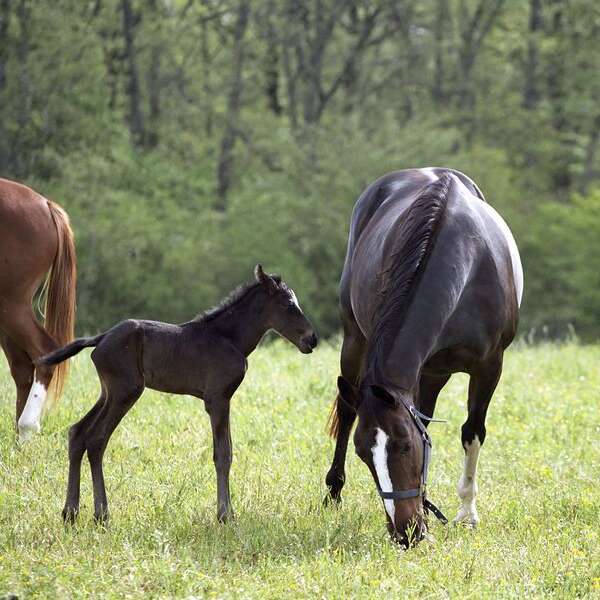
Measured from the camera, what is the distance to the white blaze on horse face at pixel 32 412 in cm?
662

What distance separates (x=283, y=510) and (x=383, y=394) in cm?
136

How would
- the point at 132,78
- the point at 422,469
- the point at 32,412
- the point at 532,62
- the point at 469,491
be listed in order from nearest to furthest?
the point at 422,469
the point at 469,491
the point at 32,412
the point at 132,78
the point at 532,62

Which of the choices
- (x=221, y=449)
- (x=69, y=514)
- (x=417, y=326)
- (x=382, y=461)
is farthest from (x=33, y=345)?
(x=382, y=461)

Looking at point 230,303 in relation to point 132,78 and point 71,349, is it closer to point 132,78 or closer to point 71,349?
point 71,349

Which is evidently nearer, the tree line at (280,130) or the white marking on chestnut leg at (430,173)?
the white marking on chestnut leg at (430,173)

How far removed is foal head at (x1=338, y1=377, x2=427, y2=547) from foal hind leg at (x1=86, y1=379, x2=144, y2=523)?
1.15m

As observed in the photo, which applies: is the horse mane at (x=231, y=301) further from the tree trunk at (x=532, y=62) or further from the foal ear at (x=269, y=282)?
the tree trunk at (x=532, y=62)

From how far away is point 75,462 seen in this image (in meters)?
5.00

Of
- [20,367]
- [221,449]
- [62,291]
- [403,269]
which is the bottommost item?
[20,367]

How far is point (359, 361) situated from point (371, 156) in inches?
871

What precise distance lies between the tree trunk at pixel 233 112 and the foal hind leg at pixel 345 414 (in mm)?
22721

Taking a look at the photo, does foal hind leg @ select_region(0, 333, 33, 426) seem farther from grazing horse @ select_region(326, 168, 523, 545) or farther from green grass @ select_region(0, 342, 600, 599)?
grazing horse @ select_region(326, 168, 523, 545)

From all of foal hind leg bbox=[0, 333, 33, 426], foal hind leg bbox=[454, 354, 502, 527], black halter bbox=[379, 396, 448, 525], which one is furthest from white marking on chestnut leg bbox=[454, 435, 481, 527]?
foal hind leg bbox=[0, 333, 33, 426]

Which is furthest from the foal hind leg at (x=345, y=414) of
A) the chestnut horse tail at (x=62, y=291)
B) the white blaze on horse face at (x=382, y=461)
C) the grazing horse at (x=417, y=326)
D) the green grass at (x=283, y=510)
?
the chestnut horse tail at (x=62, y=291)
